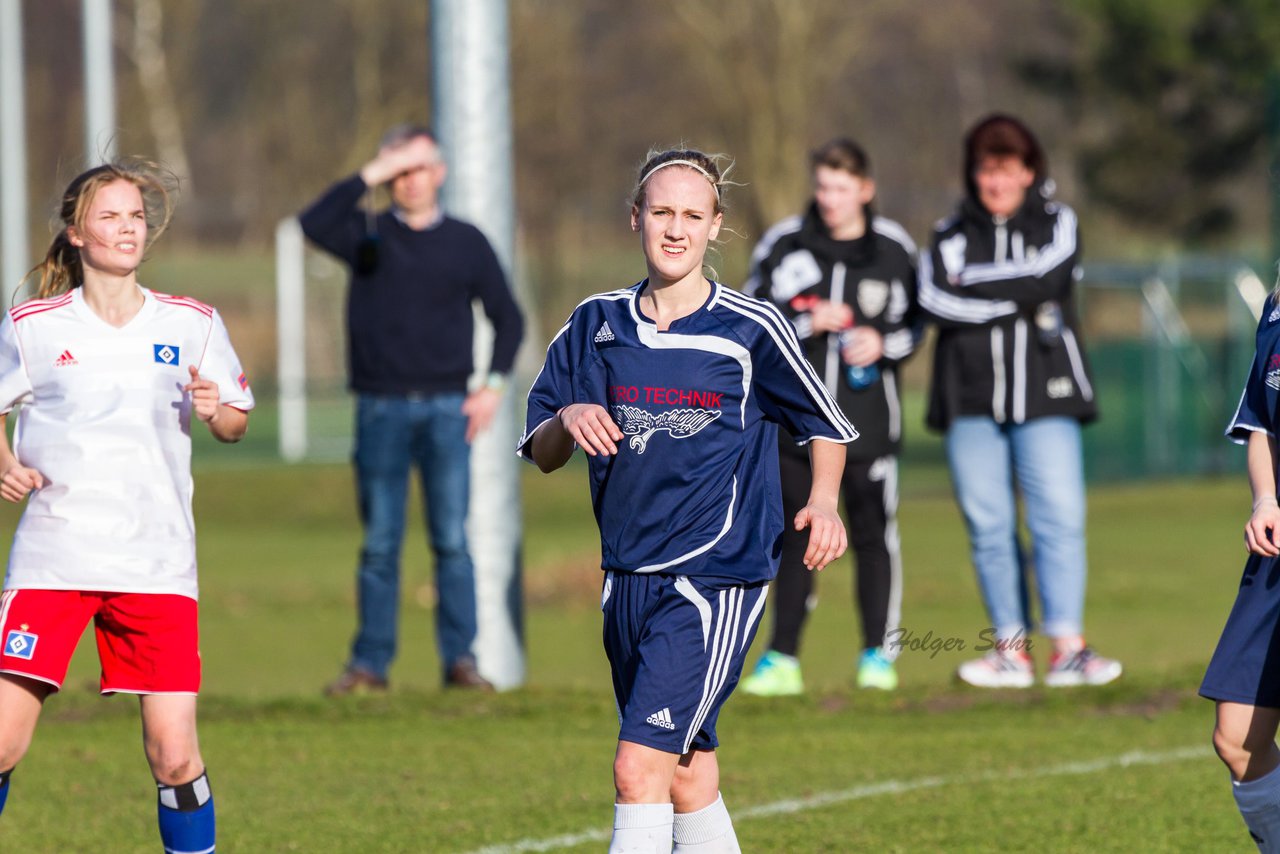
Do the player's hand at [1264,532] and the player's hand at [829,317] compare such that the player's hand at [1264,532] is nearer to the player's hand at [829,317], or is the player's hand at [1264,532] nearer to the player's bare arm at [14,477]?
the player's bare arm at [14,477]

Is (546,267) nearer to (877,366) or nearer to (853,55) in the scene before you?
(853,55)

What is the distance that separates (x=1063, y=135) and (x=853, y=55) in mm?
6235

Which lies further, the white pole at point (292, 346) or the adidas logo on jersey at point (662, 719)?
the white pole at point (292, 346)

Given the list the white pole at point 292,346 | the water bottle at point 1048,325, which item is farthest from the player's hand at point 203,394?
the white pole at point 292,346

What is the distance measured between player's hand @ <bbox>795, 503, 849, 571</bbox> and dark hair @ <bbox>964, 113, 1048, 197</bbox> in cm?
371

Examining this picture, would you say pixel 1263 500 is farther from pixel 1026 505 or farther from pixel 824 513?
pixel 1026 505

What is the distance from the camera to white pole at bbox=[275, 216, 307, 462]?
2978 cm

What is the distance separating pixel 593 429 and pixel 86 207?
1589mm

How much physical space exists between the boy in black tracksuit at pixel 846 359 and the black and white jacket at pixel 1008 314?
0.19 meters

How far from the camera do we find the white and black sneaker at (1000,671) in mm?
7902

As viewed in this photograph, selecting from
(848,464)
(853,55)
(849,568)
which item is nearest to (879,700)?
(848,464)

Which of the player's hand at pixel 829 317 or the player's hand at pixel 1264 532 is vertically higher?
the player's hand at pixel 829 317

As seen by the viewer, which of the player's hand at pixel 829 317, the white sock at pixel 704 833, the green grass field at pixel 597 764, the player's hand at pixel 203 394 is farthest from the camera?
the player's hand at pixel 829 317

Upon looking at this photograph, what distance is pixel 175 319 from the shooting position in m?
4.93
